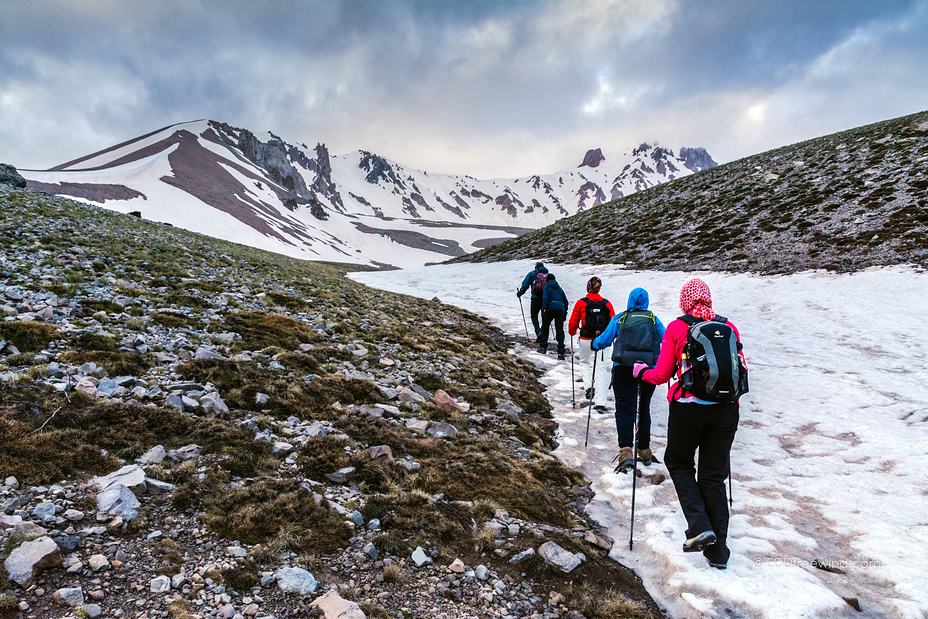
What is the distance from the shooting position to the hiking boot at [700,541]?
17.3 ft

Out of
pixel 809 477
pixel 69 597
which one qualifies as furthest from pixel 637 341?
pixel 69 597

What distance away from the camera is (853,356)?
13.0 metres

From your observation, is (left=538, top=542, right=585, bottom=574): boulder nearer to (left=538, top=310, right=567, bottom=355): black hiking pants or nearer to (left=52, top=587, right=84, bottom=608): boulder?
(left=52, top=587, right=84, bottom=608): boulder

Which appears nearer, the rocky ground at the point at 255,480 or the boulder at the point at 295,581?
the rocky ground at the point at 255,480

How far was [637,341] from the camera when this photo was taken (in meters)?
8.19

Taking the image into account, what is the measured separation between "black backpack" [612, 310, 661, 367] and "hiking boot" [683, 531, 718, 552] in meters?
3.34

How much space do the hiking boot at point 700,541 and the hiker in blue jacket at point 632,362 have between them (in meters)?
2.40

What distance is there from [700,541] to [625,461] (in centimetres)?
256

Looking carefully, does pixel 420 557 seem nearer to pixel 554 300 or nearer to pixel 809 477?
pixel 809 477

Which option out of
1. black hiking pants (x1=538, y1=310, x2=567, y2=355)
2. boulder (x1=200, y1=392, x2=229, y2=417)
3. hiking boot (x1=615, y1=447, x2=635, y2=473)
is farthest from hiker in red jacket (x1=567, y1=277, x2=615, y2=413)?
boulder (x1=200, y1=392, x2=229, y2=417)

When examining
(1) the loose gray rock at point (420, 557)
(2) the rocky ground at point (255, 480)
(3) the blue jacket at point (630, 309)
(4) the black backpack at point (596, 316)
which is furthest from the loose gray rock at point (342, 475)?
(4) the black backpack at point (596, 316)

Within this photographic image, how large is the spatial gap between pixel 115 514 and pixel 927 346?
19.5 metres

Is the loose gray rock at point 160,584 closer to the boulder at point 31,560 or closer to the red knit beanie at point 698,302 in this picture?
the boulder at point 31,560

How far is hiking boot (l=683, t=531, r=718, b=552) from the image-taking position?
5.27m
